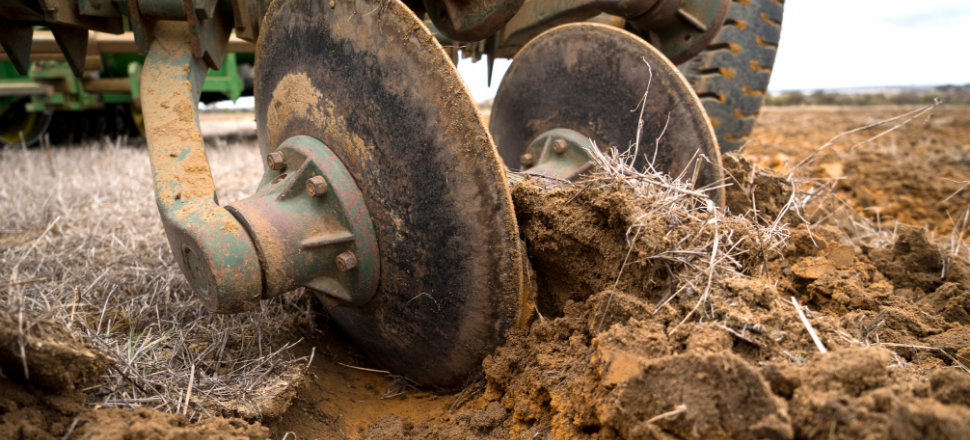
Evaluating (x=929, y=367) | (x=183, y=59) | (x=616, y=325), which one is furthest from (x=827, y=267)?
(x=183, y=59)

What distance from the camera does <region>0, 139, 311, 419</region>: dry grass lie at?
4.64ft

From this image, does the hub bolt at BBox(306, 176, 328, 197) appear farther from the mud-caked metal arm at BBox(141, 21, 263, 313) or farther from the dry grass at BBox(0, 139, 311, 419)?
the dry grass at BBox(0, 139, 311, 419)

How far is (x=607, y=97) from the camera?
2246 millimetres

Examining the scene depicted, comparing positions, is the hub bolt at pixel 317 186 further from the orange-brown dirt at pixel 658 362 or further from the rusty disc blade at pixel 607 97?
the rusty disc blade at pixel 607 97

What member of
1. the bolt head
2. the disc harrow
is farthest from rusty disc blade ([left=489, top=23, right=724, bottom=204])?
the bolt head

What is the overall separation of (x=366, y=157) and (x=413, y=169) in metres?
0.18

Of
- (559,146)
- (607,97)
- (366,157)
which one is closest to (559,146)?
(559,146)

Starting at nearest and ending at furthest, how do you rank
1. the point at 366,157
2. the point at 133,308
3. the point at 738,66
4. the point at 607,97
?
the point at 366,157, the point at 133,308, the point at 607,97, the point at 738,66

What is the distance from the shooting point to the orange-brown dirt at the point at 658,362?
3.14 ft

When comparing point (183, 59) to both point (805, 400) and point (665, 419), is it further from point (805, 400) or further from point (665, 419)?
point (805, 400)

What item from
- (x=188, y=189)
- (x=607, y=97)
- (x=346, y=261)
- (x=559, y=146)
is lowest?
(x=346, y=261)

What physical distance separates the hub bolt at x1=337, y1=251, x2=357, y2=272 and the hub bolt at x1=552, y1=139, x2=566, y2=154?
1.09 meters

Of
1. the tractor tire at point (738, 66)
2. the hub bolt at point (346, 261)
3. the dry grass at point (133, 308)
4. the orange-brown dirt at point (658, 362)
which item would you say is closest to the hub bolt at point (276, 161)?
the hub bolt at point (346, 261)

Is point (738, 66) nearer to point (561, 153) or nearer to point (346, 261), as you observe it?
point (561, 153)
